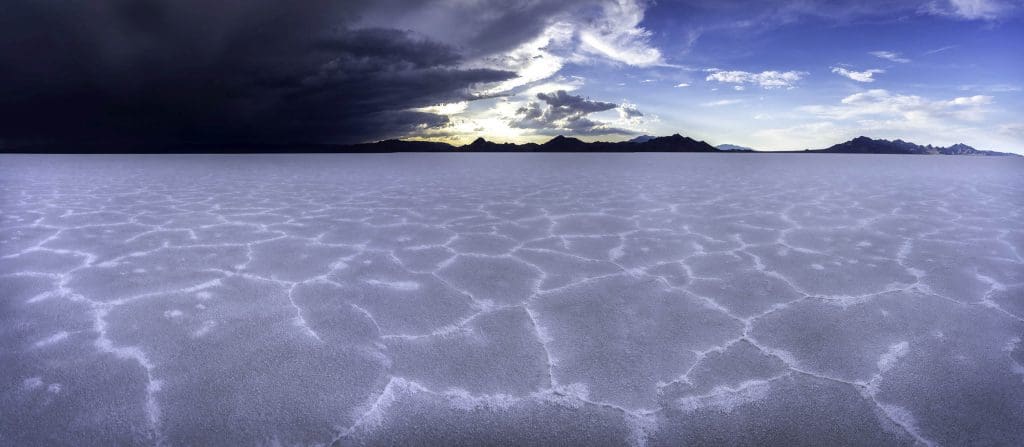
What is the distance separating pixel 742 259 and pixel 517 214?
10.3 feet

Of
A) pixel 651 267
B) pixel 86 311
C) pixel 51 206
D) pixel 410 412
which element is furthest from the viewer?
pixel 51 206

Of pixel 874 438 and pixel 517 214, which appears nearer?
pixel 874 438

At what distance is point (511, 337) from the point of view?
231 centimetres

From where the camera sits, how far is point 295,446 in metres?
1.52

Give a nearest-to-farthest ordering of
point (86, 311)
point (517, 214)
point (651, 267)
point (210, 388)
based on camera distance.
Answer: point (210, 388), point (86, 311), point (651, 267), point (517, 214)

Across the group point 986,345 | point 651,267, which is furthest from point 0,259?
point 986,345

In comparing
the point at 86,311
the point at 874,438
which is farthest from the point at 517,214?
the point at 874,438

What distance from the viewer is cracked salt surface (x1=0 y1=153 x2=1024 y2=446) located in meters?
1.64

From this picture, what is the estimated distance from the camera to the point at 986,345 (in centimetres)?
221

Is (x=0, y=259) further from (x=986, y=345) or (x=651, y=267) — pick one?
(x=986, y=345)

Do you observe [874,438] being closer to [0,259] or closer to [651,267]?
[651,267]

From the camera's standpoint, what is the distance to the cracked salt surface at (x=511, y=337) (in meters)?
1.64

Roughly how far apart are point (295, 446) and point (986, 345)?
3.22m

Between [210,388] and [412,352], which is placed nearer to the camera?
[210,388]
